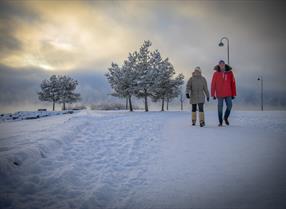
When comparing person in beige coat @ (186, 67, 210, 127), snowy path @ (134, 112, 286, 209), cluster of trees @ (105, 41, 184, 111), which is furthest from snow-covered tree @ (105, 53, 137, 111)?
snowy path @ (134, 112, 286, 209)

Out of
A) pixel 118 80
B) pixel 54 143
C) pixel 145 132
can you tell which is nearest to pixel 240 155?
pixel 145 132

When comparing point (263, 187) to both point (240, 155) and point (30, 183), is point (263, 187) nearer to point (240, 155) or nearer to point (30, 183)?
point (240, 155)

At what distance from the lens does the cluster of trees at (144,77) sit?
34.8 m

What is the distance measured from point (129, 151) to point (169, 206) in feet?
9.46

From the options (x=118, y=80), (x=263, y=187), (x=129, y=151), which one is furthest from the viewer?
(x=118, y=80)

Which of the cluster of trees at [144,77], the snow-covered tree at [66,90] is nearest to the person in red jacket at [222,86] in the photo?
the cluster of trees at [144,77]

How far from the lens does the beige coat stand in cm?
1044

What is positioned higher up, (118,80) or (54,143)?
(118,80)

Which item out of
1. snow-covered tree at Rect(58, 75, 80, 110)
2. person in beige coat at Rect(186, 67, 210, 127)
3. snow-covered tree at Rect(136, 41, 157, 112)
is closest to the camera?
person in beige coat at Rect(186, 67, 210, 127)

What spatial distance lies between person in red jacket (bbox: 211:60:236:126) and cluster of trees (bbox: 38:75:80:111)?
58.8 meters

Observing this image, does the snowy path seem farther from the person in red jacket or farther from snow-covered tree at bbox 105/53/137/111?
snow-covered tree at bbox 105/53/137/111

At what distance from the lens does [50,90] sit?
63.4 m

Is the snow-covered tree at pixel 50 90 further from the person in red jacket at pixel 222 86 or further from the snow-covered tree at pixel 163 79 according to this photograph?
the person in red jacket at pixel 222 86

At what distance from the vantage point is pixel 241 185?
3.62 meters
